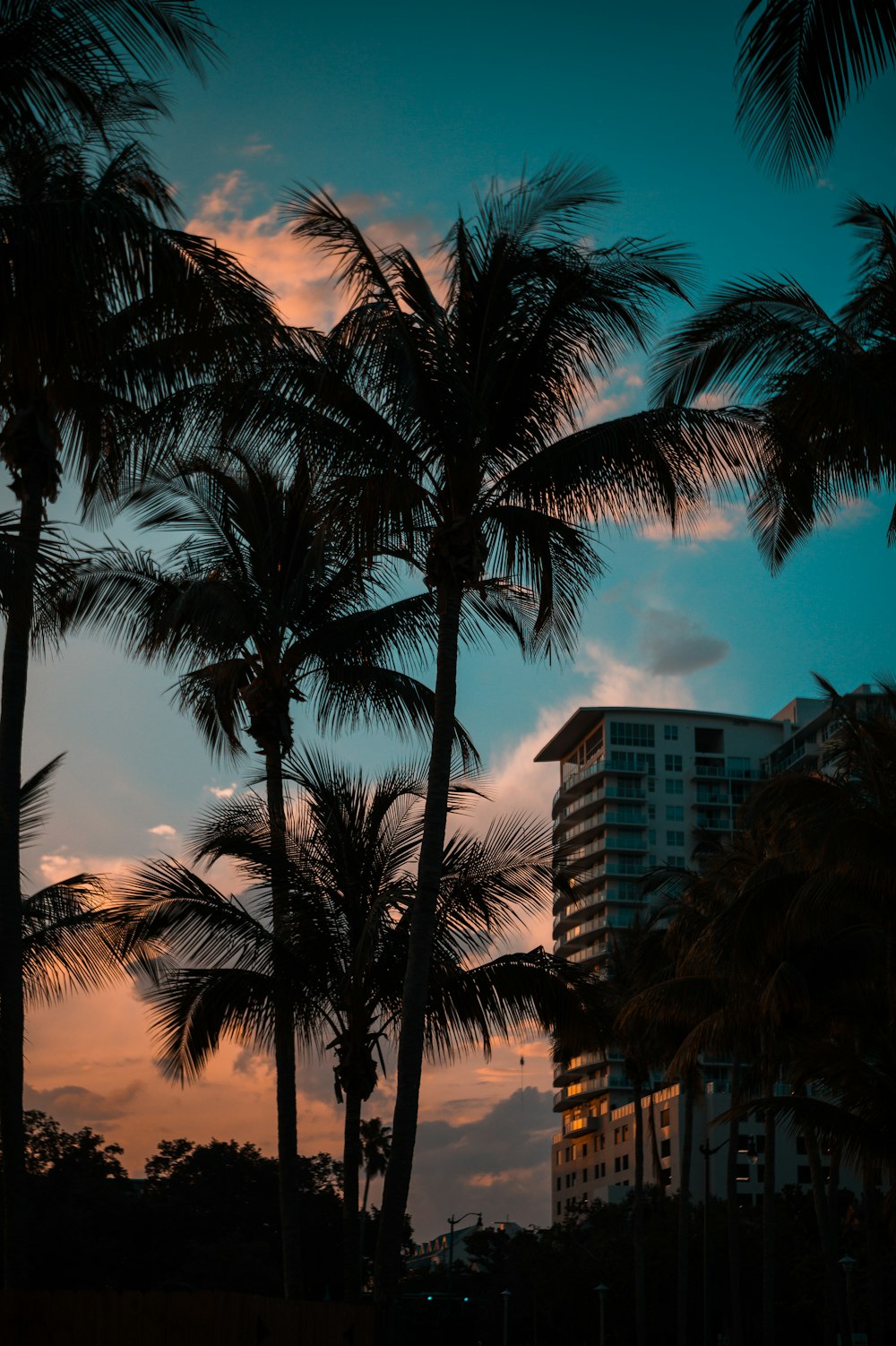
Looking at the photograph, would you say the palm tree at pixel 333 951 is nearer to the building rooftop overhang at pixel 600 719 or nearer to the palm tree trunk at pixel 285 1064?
the palm tree trunk at pixel 285 1064

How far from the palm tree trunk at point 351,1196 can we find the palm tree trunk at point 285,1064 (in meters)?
0.66

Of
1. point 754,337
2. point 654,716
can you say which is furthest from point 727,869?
point 654,716

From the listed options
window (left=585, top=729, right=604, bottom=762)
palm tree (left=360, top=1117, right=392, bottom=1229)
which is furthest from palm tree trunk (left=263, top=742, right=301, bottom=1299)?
window (left=585, top=729, right=604, bottom=762)

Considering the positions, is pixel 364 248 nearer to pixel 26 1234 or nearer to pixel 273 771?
pixel 273 771

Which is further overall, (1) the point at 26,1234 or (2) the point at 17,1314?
(1) the point at 26,1234

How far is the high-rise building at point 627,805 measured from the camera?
11706cm

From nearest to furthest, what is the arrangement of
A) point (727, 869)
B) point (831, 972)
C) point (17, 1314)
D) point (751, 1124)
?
1. point (17, 1314)
2. point (831, 972)
3. point (727, 869)
4. point (751, 1124)

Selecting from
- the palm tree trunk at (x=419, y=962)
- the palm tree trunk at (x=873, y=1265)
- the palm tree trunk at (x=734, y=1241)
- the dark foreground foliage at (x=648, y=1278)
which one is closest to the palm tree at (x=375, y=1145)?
the dark foreground foliage at (x=648, y=1278)

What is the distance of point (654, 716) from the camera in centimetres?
12888

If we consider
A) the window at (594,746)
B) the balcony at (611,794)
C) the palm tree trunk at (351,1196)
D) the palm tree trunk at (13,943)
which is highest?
the window at (594,746)

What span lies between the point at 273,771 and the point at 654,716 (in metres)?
111

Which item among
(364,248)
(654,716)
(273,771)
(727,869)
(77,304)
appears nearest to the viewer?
(77,304)

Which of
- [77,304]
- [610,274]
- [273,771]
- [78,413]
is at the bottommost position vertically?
[273,771]

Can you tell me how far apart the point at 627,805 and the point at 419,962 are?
11177cm
